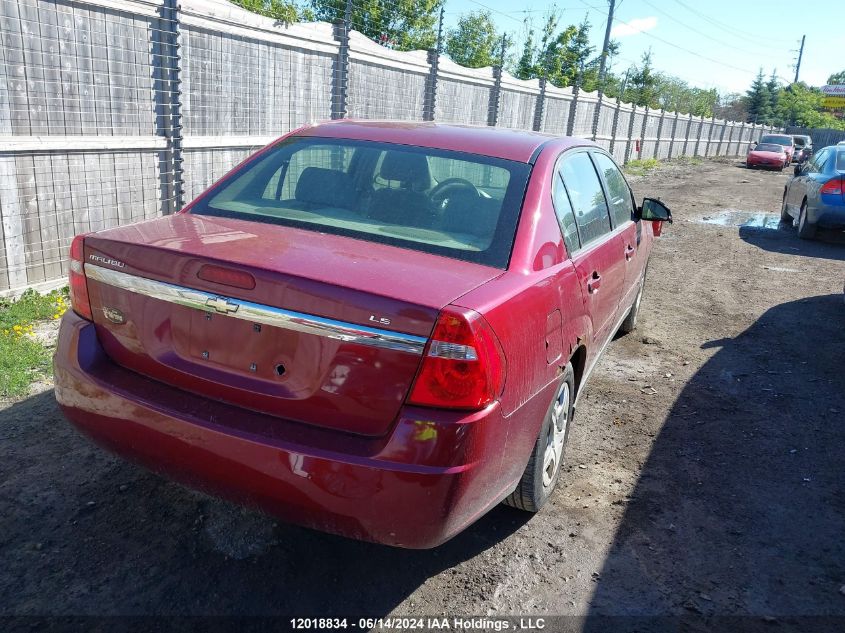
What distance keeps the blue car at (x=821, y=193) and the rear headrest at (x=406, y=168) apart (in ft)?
33.7

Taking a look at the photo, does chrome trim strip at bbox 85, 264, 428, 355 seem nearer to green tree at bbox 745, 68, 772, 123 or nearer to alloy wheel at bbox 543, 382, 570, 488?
alloy wheel at bbox 543, 382, 570, 488

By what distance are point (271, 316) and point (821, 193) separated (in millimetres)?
11572

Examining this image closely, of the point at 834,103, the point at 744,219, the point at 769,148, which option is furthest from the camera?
the point at 834,103

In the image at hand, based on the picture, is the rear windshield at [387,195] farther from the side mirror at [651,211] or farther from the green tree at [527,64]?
the green tree at [527,64]

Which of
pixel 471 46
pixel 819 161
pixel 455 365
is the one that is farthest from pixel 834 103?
pixel 455 365

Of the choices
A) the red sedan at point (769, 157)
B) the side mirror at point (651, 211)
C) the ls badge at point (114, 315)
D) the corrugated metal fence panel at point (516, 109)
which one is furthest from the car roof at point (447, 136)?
the red sedan at point (769, 157)

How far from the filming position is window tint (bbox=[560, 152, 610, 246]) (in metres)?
3.69

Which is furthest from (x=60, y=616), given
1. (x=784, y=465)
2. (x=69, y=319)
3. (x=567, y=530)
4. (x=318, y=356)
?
(x=784, y=465)

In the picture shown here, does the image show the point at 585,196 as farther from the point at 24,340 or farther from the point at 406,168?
the point at 24,340

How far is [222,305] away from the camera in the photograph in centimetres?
242

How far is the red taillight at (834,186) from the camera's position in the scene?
36.9 ft

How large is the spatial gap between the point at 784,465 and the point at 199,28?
637 centimetres

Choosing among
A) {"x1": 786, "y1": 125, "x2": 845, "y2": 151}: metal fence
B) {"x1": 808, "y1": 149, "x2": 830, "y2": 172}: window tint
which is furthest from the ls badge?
{"x1": 786, "y1": 125, "x2": 845, "y2": 151}: metal fence

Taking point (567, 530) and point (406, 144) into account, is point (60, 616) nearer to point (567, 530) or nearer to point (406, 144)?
point (567, 530)
